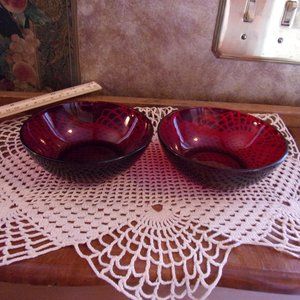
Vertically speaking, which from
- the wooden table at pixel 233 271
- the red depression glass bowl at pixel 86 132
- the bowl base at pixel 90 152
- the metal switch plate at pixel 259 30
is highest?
the metal switch plate at pixel 259 30

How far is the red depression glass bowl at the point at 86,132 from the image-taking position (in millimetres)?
387

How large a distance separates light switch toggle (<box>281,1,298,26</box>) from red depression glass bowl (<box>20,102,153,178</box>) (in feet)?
0.86

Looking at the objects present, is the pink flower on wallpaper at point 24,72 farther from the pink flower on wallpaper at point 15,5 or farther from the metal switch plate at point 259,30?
the metal switch plate at point 259,30

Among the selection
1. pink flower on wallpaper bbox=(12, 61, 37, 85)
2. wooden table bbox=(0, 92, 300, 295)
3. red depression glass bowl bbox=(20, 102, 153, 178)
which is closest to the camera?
wooden table bbox=(0, 92, 300, 295)

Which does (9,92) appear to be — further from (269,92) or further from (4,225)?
(269,92)

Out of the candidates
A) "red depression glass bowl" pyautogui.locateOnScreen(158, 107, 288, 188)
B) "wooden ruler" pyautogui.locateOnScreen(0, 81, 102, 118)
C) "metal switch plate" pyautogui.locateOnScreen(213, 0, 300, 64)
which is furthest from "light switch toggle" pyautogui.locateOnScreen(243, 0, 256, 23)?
"wooden ruler" pyautogui.locateOnScreen(0, 81, 102, 118)

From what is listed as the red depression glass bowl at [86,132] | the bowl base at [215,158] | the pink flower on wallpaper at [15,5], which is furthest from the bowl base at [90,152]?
the pink flower on wallpaper at [15,5]

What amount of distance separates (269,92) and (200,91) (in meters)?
0.12

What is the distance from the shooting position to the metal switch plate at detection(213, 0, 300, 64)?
0.44 metres

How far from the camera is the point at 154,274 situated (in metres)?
0.26

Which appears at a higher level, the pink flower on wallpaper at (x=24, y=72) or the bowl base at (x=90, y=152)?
the pink flower on wallpaper at (x=24, y=72)

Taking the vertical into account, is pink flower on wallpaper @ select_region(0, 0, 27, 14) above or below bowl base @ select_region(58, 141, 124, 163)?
above

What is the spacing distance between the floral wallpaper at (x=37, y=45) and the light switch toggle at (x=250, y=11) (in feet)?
0.85

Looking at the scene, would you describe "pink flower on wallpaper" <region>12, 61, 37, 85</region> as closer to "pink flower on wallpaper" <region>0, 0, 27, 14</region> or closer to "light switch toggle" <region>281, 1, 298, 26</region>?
"pink flower on wallpaper" <region>0, 0, 27, 14</region>
